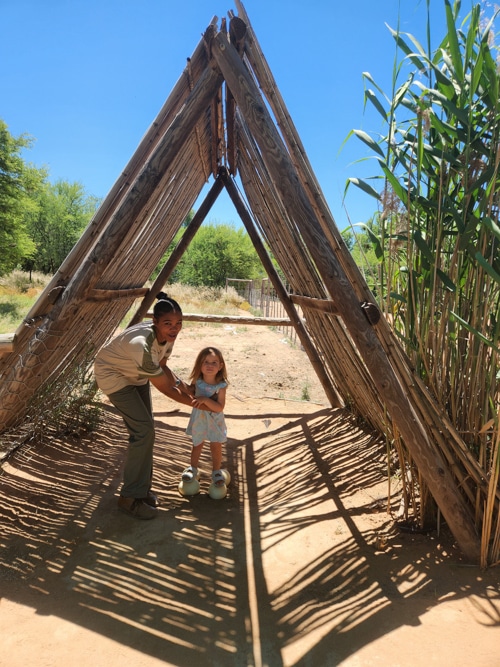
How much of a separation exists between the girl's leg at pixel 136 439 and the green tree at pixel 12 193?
56.4ft

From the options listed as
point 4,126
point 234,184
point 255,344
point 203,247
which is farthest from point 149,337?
point 203,247

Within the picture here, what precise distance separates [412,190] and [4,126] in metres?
19.8

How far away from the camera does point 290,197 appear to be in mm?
2352

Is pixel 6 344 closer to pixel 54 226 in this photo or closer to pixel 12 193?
pixel 12 193

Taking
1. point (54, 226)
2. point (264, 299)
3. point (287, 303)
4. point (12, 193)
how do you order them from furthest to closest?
point (54, 226)
point (264, 299)
point (12, 193)
point (287, 303)

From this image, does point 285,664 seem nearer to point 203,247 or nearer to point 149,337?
point 149,337

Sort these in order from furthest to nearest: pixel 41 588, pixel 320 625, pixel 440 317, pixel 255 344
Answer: pixel 255 344
pixel 440 317
pixel 41 588
pixel 320 625

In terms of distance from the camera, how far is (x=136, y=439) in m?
2.91

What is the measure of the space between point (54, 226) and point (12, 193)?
8791 millimetres

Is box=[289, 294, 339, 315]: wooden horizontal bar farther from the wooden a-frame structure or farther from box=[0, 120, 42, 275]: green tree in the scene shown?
box=[0, 120, 42, 275]: green tree

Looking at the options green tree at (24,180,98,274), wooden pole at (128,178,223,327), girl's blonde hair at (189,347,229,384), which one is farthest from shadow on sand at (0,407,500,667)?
green tree at (24,180,98,274)

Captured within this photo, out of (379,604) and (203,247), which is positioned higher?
(203,247)

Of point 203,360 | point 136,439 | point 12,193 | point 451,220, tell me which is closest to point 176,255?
point 203,360

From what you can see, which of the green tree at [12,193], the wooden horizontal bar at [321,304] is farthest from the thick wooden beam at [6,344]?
the green tree at [12,193]
